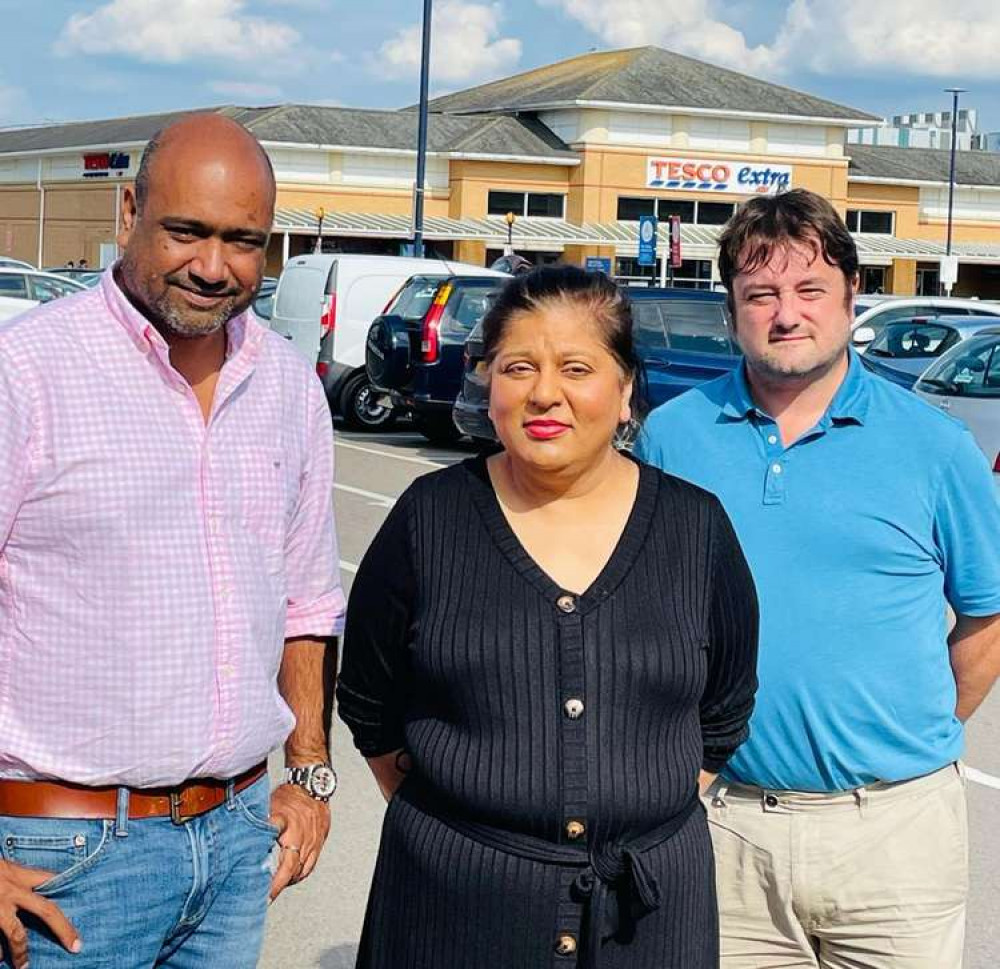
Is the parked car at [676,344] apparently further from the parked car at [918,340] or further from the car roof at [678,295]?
the parked car at [918,340]

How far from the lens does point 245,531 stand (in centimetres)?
290

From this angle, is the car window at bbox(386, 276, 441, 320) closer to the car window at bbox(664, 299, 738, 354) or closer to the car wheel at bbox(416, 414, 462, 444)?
the car wheel at bbox(416, 414, 462, 444)

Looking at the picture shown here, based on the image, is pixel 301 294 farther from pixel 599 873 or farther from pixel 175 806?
pixel 599 873

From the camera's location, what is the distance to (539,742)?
276 cm

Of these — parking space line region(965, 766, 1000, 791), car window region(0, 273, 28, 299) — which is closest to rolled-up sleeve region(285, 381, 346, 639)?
parking space line region(965, 766, 1000, 791)

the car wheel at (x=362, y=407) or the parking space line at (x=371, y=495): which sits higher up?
the car wheel at (x=362, y=407)

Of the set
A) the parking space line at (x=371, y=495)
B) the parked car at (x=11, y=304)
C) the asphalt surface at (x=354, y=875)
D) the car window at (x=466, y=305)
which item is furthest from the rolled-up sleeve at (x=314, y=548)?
the parked car at (x=11, y=304)

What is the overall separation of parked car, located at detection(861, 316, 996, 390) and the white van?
4.67 metres

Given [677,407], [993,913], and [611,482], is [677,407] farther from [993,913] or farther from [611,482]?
[993,913]

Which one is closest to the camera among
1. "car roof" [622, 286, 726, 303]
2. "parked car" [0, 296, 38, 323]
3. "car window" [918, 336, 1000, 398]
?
"car window" [918, 336, 1000, 398]

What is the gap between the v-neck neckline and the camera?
2809 mm

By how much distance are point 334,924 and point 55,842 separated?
284cm

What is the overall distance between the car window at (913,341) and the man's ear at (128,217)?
17062 millimetres

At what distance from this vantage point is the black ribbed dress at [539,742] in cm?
275
